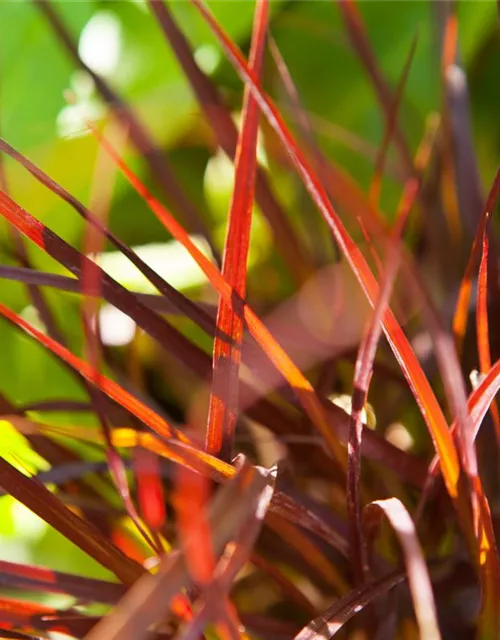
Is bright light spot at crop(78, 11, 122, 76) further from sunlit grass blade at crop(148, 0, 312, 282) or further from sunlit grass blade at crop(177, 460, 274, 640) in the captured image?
sunlit grass blade at crop(177, 460, 274, 640)

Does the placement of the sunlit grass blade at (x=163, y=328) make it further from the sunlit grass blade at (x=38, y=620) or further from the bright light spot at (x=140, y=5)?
the bright light spot at (x=140, y=5)

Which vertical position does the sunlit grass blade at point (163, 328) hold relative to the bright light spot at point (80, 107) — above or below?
below

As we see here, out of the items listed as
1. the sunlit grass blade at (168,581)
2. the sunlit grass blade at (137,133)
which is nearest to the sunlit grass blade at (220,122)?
the sunlit grass blade at (137,133)

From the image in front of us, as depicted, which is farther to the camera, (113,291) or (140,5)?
(140,5)

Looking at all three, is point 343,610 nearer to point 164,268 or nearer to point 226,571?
point 226,571

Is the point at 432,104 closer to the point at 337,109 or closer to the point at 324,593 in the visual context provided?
the point at 337,109

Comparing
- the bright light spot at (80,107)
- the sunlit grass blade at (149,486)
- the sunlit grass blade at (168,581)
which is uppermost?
the bright light spot at (80,107)

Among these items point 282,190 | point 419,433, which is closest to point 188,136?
point 282,190

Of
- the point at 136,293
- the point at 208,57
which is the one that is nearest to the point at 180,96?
the point at 208,57
